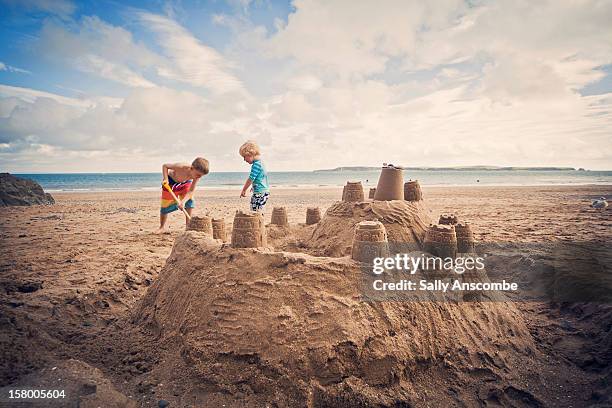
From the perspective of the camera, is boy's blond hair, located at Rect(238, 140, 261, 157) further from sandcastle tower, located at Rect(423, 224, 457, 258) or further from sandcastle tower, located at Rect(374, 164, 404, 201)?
sandcastle tower, located at Rect(423, 224, 457, 258)

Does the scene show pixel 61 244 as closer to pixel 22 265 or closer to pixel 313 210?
pixel 22 265

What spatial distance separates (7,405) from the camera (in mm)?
2074

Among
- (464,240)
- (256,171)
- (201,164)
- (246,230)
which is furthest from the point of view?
(201,164)

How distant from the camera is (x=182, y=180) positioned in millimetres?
6219

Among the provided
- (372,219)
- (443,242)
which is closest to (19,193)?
(372,219)

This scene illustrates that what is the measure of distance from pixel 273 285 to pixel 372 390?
113 centimetres

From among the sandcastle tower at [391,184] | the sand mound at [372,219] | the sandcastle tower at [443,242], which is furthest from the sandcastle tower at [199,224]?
the sandcastle tower at [443,242]

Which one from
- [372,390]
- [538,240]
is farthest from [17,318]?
[538,240]

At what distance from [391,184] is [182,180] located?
13.1ft

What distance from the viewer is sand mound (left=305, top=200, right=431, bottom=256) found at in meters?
3.83

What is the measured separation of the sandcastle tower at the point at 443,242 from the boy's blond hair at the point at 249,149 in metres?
2.64

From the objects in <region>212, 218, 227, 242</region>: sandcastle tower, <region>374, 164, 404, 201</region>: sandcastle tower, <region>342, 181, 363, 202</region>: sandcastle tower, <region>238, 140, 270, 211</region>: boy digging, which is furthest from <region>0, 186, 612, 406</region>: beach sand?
<region>342, 181, 363, 202</region>: sandcastle tower

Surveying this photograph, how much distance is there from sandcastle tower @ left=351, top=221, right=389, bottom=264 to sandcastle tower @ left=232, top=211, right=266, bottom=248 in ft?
3.19

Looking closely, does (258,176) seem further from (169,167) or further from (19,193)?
(19,193)
